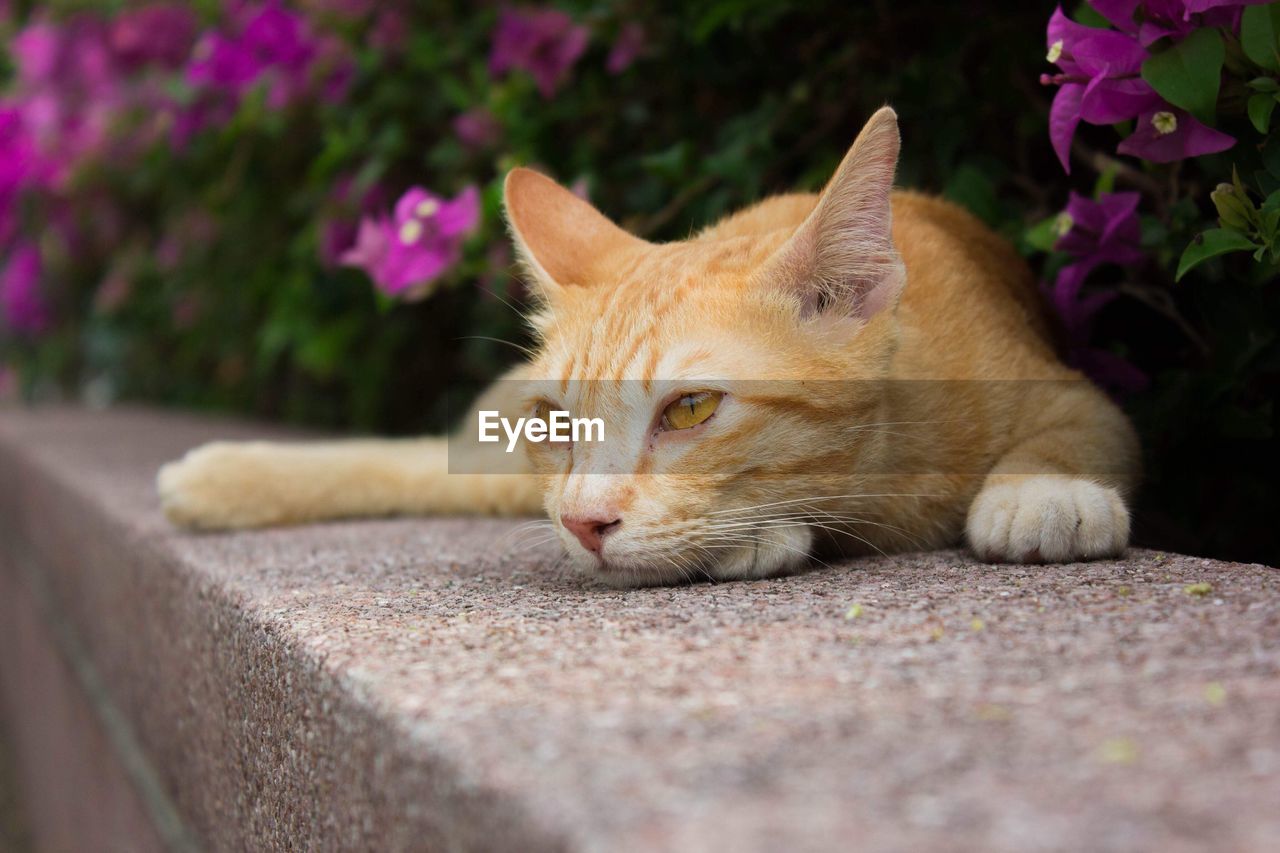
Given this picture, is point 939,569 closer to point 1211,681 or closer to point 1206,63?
point 1211,681

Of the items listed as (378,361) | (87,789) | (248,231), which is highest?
(248,231)

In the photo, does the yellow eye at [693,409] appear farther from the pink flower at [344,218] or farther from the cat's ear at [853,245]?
the pink flower at [344,218]

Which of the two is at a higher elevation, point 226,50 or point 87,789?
point 226,50

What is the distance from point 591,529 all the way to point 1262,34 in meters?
0.96

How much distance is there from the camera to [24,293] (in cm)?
525

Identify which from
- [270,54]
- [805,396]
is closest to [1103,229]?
[805,396]

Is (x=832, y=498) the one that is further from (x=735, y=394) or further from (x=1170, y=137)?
(x=1170, y=137)

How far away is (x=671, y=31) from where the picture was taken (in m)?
2.42

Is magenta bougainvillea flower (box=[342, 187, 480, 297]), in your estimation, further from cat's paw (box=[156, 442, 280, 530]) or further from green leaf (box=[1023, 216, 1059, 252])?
green leaf (box=[1023, 216, 1059, 252])

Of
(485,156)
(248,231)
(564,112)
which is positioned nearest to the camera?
(564,112)

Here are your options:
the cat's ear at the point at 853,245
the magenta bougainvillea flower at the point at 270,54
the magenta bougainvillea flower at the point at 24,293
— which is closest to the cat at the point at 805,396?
the cat's ear at the point at 853,245

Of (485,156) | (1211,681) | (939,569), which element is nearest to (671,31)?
(485,156)

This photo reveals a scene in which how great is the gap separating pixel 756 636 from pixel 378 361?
2.76 m

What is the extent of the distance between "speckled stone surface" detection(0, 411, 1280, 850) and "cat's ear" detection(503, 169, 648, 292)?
0.44 metres
